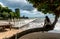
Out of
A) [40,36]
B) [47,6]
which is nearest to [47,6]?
[47,6]

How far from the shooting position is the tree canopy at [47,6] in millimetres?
7282

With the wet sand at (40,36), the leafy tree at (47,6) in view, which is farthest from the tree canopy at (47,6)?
the wet sand at (40,36)

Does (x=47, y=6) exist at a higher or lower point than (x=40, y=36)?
higher

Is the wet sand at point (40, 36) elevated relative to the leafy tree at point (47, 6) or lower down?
lower down

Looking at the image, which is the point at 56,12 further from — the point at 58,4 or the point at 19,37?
the point at 19,37

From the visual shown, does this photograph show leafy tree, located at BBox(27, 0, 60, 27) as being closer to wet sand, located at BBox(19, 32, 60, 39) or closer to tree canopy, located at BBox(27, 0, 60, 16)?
tree canopy, located at BBox(27, 0, 60, 16)

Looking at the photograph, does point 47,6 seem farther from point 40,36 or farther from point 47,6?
point 40,36

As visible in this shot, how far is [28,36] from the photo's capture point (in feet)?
29.0

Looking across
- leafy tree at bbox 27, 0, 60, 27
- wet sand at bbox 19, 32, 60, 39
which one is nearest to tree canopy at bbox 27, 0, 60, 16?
leafy tree at bbox 27, 0, 60, 27

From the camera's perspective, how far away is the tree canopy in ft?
23.9

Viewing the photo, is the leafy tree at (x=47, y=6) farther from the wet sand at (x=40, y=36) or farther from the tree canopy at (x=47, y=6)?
the wet sand at (x=40, y=36)

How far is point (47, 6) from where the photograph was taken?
7.68 meters

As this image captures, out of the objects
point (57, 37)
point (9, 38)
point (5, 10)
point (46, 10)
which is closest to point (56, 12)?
point (46, 10)

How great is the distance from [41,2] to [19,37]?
2320mm
